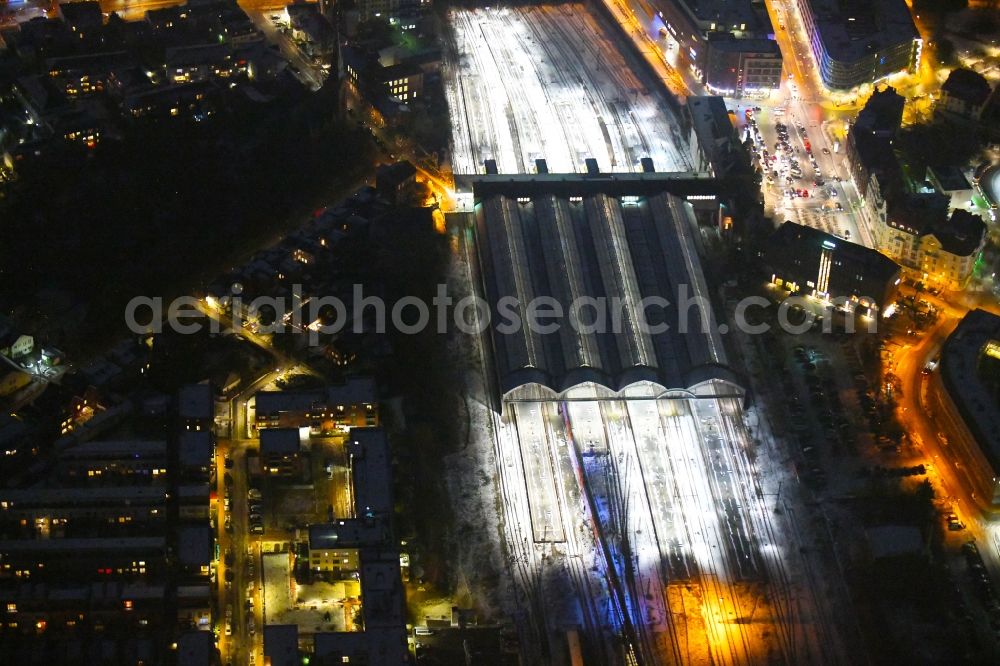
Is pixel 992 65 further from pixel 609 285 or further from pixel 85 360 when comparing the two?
pixel 85 360

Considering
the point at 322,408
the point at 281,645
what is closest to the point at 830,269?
the point at 322,408

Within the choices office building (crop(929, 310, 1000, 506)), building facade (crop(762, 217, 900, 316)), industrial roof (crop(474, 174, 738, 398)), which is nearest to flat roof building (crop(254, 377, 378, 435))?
industrial roof (crop(474, 174, 738, 398))

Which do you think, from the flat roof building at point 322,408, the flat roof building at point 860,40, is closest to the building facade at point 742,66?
the flat roof building at point 860,40

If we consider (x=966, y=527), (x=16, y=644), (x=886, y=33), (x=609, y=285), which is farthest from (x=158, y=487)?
(x=886, y=33)

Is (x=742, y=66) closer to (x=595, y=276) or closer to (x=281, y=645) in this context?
(x=595, y=276)

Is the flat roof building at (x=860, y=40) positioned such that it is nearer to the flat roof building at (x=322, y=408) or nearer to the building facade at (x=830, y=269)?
the building facade at (x=830, y=269)

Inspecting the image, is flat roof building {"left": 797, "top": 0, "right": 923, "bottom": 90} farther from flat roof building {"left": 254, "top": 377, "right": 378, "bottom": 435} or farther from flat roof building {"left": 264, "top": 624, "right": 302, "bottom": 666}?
flat roof building {"left": 264, "top": 624, "right": 302, "bottom": 666}
